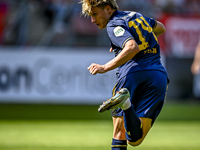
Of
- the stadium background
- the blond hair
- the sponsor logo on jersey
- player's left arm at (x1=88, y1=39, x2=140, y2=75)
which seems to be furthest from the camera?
the stadium background

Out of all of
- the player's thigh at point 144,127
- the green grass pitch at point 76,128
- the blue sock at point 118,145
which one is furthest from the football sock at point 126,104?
the green grass pitch at point 76,128

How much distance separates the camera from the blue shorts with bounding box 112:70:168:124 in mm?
4520

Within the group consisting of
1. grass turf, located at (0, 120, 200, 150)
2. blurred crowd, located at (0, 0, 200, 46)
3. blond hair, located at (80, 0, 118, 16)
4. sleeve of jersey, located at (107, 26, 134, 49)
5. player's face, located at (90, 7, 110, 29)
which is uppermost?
blurred crowd, located at (0, 0, 200, 46)

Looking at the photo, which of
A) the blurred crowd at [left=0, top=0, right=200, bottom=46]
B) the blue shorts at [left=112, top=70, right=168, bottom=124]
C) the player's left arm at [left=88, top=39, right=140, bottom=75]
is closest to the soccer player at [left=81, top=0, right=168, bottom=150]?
the blue shorts at [left=112, top=70, right=168, bottom=124]

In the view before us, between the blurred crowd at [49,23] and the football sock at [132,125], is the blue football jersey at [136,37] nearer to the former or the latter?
the football sock at [132,125]

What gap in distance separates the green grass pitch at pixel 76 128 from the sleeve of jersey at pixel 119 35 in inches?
122

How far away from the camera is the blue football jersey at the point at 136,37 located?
426 cm

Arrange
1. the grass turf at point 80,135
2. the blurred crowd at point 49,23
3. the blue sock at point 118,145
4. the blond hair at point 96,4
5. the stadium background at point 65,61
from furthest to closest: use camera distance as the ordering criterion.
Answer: the blurred crowd at point 49,23 → the stadium background at point 65,61 → the grass turf at point 80,135 → the blue sock at point 118,145 → the blond hair at point 96,4

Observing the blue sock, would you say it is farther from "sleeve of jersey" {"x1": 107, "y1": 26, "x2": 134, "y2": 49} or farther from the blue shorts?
"sleeve of jersey" {"x1": 107, "y1": 26, "x2": 134, "y2": 49}

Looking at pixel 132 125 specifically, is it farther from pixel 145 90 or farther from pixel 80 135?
pixel 80 135

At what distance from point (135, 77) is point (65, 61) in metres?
8.67

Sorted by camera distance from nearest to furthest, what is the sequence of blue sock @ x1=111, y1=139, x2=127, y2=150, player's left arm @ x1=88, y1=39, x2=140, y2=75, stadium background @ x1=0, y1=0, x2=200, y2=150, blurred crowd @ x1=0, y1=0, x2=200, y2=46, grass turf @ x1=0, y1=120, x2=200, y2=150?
player's left arm @ x1=88, y1=39, x2=140, y2=75 → blue sock @ x1=111, y1=139, x2=127, y2=150 → grass turf @ x1=0, y1=120, x2=200, y2=150 → stadium background @ x1=0, y1=0, x2=200, y2=150 → blurred crowd @ x1=0, y1=0, x2=200, y2=46

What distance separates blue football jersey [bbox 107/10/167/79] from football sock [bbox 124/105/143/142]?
485 mm

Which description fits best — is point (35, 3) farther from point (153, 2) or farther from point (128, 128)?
point (128, 128)
